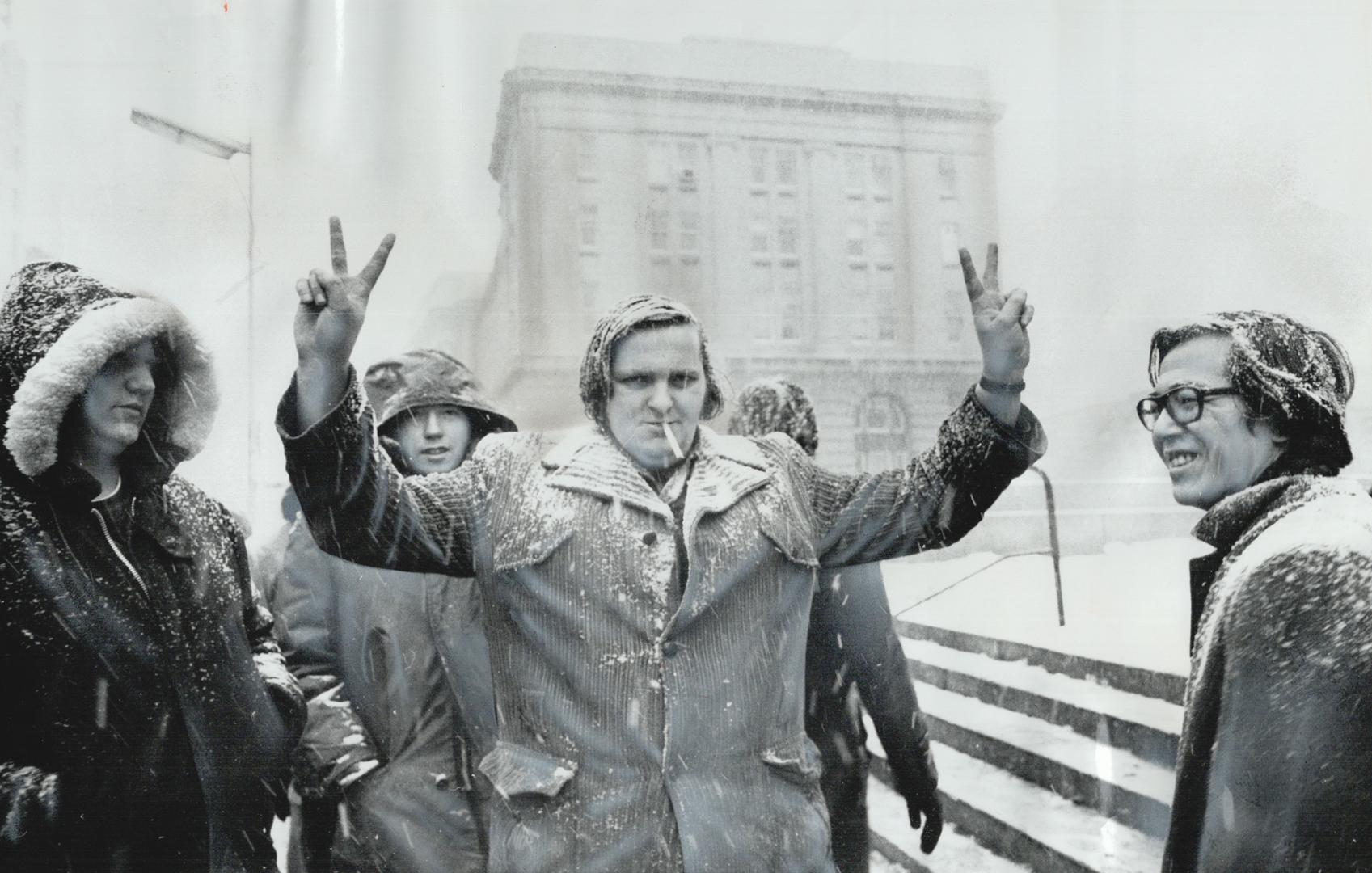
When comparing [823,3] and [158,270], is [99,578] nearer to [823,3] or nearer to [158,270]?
[158,270]

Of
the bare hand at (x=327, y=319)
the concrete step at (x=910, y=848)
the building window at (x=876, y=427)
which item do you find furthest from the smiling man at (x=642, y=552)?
the concrete step at (x=910, y=848)

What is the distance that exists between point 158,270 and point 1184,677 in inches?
89.2

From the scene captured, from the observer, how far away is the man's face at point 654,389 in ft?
5.14

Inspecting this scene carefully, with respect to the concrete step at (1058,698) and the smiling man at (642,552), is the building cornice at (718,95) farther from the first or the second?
the concrete step at (1058,698)

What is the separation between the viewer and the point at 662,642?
147 centimetres

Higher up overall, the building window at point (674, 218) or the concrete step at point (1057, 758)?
the building window at point (674, 218)

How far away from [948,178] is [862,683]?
45.4 inches

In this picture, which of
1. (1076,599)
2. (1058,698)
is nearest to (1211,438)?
(1076,599)

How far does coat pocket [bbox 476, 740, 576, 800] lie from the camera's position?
4.69ft

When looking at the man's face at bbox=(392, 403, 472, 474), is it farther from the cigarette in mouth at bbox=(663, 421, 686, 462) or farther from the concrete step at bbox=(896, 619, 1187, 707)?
the concrete step at bbox=(896, 619, 1187, 707)

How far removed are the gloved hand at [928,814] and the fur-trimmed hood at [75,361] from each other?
5.07 feet

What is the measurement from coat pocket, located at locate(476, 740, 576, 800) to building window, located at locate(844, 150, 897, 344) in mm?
1165

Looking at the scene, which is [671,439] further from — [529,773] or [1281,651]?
[1281,651]

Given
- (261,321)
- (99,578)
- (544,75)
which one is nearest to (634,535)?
(99,578)
